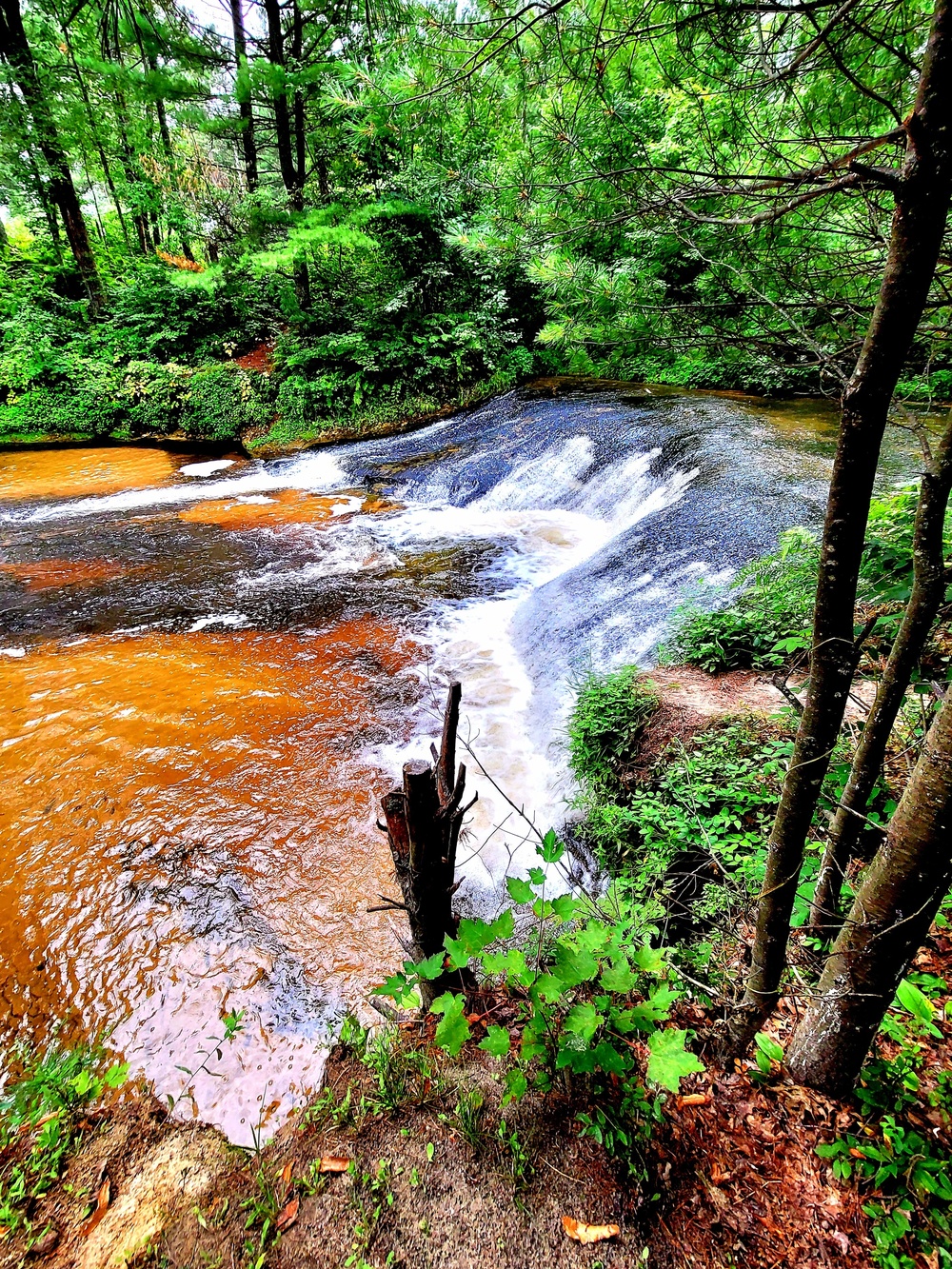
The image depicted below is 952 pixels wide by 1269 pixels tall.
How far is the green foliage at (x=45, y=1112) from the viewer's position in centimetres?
198

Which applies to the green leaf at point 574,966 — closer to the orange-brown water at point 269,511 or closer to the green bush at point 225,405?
the orange-brown water at point 269,511

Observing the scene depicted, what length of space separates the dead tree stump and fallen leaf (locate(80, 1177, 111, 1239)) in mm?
1308

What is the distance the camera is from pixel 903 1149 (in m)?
1.52

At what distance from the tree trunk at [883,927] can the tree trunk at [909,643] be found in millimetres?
108

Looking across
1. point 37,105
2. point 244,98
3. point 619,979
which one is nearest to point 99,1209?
point 619,979

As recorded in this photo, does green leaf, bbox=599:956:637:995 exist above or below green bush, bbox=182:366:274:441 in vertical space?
below

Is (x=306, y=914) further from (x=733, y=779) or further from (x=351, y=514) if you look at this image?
(x=351, y=514)

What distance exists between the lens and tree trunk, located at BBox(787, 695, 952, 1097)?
1.22 metres

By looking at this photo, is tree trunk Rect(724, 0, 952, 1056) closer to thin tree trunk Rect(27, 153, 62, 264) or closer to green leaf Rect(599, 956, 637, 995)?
A: green leaf Rect(599, 956, 637, 995)

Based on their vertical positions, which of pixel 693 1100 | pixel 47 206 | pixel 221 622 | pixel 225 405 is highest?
pixel 47 206

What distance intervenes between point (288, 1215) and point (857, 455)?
2.72m

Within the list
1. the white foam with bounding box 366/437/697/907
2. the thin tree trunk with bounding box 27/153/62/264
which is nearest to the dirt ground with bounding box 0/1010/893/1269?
the white foam with bounding box 366/437/697/907

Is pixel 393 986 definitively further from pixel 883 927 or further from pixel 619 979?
pixel 883 927

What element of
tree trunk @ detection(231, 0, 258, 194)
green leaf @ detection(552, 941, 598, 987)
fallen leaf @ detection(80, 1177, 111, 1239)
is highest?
tree trunk @ detection(231, 0, 258, 194)
